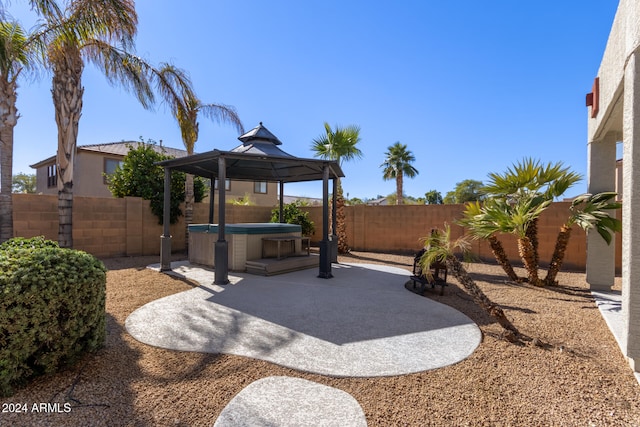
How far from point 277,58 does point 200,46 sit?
89.0 inches

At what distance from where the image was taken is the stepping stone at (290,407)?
2.12 meters

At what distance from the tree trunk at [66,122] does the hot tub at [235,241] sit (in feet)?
10.4

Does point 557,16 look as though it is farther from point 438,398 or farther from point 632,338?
point 438,398

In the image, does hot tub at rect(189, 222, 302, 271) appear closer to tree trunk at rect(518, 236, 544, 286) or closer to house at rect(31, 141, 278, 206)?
tree trunk at rect(518, 236, 544, 286)

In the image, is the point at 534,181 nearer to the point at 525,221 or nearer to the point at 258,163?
the point at 525,221

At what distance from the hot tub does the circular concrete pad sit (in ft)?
4.70

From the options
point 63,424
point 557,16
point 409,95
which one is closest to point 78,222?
point 63,424

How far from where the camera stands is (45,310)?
2.44 meters

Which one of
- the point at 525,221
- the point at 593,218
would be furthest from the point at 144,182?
the point at 593,218

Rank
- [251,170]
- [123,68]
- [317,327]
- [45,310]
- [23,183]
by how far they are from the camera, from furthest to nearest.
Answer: [23,183]
[251,170]
[123,68]
[317,327]
[45,310]

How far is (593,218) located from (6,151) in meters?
13.1

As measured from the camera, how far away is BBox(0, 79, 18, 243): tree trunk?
730 cm

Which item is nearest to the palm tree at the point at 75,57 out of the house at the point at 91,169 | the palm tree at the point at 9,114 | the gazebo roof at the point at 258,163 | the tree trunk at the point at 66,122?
the tree trunk at the point at 66,122

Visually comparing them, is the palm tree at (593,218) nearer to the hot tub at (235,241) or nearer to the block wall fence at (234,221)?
the block wall fence at (234,221)
